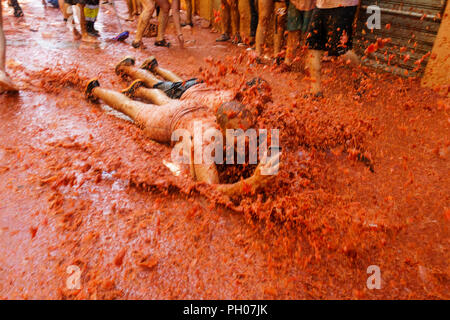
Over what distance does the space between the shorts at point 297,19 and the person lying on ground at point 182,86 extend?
6.11 feet

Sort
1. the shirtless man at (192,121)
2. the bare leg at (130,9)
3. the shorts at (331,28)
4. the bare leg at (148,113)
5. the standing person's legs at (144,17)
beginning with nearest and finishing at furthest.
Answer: the shirtless man at (192,121) → the bare leg at (148,113) → the shorts at (331,28) → the standing person's legs at (144,17) → the bare leg at (130,9)

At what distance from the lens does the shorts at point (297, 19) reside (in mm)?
4137

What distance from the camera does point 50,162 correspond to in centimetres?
225

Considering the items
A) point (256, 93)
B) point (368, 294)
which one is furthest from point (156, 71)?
point (368, 294)

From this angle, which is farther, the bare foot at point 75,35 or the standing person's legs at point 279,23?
the bare foot at point 75,35

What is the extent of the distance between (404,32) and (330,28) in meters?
1.52

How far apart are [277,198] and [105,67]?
11.7 feet

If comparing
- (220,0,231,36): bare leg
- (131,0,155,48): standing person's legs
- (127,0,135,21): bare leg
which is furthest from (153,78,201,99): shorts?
(127,0,135,21): bare leg

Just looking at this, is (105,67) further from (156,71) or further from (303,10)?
(303,10)

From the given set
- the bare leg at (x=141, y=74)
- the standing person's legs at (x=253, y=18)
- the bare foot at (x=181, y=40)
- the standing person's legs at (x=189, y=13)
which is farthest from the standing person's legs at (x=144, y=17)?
the standing person's legs at (x=189, y=13)

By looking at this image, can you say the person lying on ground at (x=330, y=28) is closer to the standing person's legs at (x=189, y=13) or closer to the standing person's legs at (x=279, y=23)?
the standing person's legs at (x=279, y=23)

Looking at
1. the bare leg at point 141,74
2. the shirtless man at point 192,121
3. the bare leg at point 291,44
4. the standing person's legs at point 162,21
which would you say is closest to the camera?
the shirtless man at point 192,121

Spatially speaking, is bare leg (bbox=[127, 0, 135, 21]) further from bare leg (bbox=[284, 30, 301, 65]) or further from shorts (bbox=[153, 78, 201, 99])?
shorts (bbox=[153, 78, 201, 99])

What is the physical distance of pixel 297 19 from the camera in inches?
164
